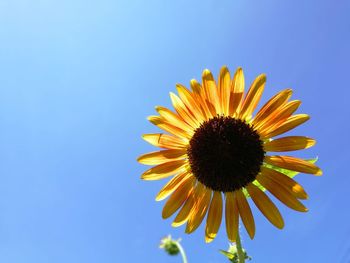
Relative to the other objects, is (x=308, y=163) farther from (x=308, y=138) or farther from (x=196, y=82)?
(x=196, y=82)

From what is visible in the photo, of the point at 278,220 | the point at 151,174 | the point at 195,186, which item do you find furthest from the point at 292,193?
the point at 151,174

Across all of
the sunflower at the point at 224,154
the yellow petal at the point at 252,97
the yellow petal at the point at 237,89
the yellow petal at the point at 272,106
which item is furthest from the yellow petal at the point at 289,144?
the yellow petal at the point at 237,89

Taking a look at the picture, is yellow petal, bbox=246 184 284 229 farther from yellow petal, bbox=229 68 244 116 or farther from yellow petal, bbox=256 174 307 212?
yellow petal, bbox=229 68 244 116

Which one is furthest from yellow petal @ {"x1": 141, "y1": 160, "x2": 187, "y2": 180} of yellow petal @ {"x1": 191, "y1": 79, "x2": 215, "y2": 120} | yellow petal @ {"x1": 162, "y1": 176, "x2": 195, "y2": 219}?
yellow petal @ {"x1": 191, "y1": 79, "x2": 215, "y2": 120}

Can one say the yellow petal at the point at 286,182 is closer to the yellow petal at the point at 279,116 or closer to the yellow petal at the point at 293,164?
the yellow petal at the point at 293,164

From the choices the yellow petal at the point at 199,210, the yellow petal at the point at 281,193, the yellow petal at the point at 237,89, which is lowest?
the yellow petal at the point at 281,193
